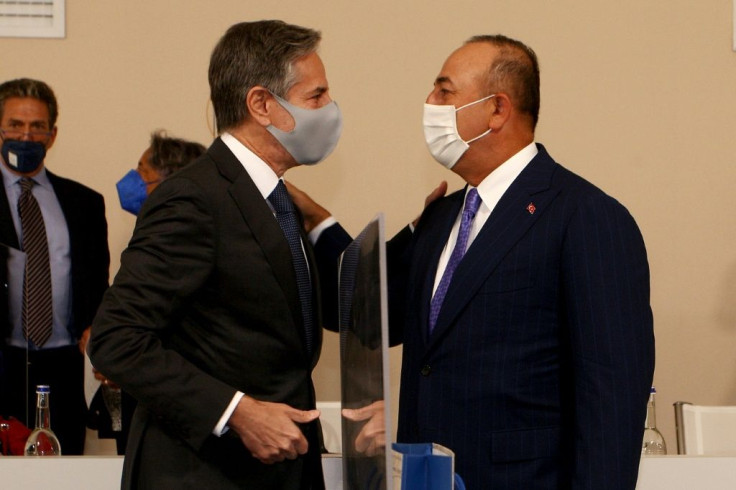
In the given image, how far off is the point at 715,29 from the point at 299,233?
10.5 ft

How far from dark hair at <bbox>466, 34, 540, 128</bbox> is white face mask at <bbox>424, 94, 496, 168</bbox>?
0.04 meters

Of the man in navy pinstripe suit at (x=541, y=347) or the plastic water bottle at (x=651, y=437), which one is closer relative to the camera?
the man in navy pinstripe suit at (x=541, y=347)

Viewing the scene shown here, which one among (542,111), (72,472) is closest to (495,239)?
(72,472)

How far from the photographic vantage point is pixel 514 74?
2277 mm

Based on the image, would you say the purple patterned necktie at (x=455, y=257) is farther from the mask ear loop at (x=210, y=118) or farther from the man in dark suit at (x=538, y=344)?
the mask ear loop at (x=210, y=118)

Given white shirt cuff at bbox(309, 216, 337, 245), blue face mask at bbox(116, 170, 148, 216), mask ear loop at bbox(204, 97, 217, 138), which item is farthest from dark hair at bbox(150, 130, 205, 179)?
white shirt cuff at bbox(309, 216, 337, 245)

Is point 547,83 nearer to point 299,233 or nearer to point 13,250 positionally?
point 13,250

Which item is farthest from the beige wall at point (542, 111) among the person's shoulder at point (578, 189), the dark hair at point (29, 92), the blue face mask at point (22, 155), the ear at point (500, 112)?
the person's shoulder at point (578, 189)

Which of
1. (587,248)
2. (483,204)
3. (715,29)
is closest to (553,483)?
(587,248)

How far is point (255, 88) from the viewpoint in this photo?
1.88m

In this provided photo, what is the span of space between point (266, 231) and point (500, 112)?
0.76 meters

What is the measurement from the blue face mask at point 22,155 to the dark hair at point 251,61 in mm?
1972

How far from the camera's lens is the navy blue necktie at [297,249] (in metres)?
1.75

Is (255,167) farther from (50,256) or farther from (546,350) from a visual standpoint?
(50,256)
